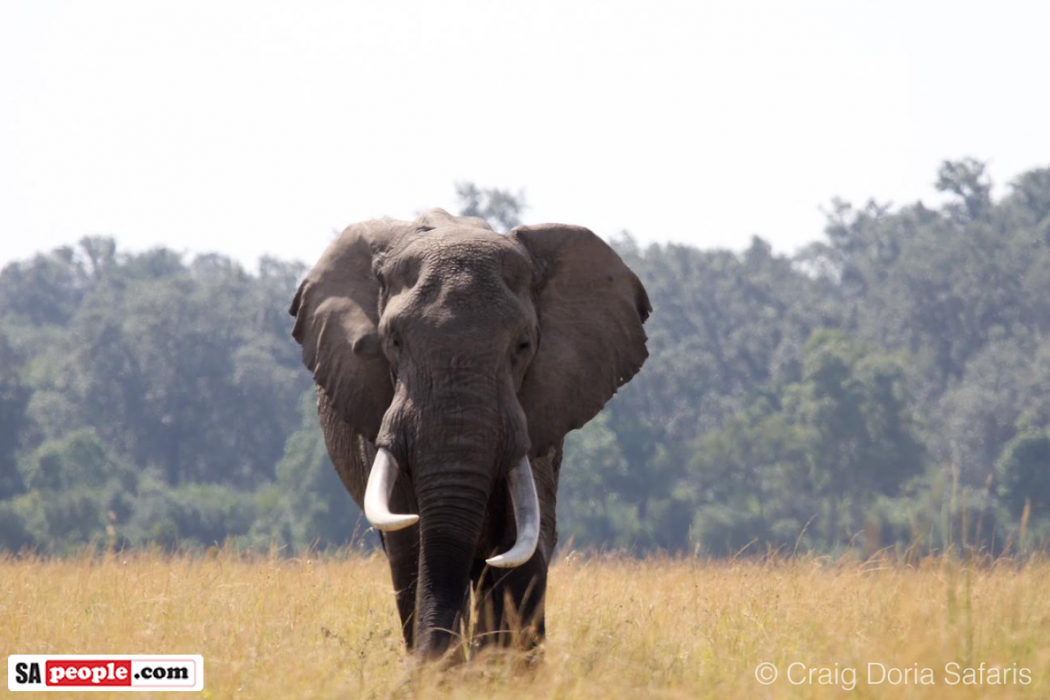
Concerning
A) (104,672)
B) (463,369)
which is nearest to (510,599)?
(463,369)

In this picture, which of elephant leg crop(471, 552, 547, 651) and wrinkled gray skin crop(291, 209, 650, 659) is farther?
elephant leg crop(471, 552, 547, 651)

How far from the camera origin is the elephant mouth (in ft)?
24.0

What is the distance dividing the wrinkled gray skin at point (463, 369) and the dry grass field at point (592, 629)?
1.40 ft

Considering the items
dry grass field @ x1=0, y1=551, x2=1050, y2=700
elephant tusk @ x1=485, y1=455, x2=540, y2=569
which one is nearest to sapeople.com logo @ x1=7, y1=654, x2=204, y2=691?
dry grass field @ x1=0, y1=551, x2=1050, y2=700

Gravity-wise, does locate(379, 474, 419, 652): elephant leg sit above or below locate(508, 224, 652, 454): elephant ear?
below

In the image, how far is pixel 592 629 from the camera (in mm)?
9250

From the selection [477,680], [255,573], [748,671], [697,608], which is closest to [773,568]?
[697,608]

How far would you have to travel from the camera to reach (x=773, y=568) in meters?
12.6

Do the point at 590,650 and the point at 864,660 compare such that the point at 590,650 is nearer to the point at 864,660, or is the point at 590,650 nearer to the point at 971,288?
the point at 864,660

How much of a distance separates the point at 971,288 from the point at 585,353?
7937cm

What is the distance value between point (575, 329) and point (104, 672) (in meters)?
2.99

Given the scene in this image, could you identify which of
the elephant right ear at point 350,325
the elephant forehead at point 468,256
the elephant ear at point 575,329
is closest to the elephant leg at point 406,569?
the elephant right ear at point 350,325

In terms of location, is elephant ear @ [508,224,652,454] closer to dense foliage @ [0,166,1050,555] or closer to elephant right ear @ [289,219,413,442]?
elephant right ear @ [289,219,413,442]

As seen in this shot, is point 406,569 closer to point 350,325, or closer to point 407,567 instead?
point 407,567
